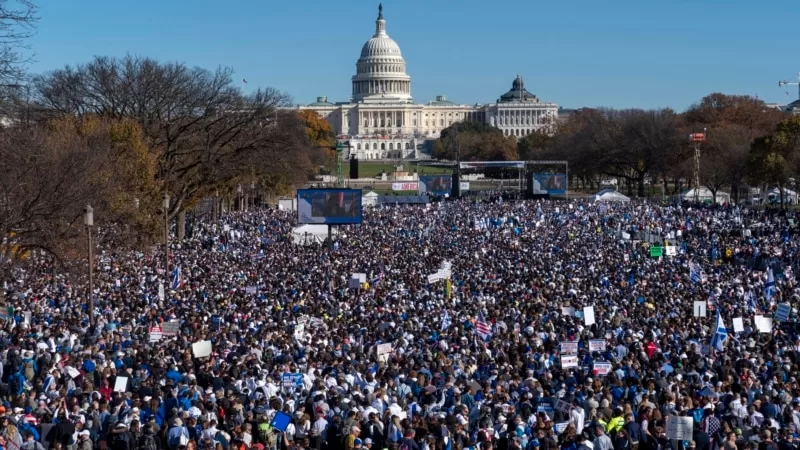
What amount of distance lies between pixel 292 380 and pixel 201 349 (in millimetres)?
2788

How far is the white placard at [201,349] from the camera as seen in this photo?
61.2 ft

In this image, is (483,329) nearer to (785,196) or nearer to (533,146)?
(785,196)

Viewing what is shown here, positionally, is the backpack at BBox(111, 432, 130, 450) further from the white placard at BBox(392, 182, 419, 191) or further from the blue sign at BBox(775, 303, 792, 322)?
the white placard at BBox(392, 182, 419, 191)

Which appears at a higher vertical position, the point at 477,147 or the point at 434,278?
the point at 477,147

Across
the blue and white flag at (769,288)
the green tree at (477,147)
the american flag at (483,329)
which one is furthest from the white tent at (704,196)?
the american flag at (483,329)

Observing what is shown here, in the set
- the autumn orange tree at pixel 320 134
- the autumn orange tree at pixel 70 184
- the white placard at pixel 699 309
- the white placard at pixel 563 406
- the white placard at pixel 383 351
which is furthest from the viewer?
the autumn orange tree at pixel 320 134

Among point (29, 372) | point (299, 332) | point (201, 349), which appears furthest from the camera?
point (299, 332)

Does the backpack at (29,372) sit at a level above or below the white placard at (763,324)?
below

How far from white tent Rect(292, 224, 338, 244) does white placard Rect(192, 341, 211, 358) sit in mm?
27346

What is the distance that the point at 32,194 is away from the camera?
88.0 feet

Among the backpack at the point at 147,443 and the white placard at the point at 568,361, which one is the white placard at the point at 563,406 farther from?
the backpack at the point at 147,443

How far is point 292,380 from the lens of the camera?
1652 centimetres

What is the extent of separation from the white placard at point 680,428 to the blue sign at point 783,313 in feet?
35.0

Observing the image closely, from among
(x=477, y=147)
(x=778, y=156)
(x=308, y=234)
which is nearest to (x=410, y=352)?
(x=308, y=234)
